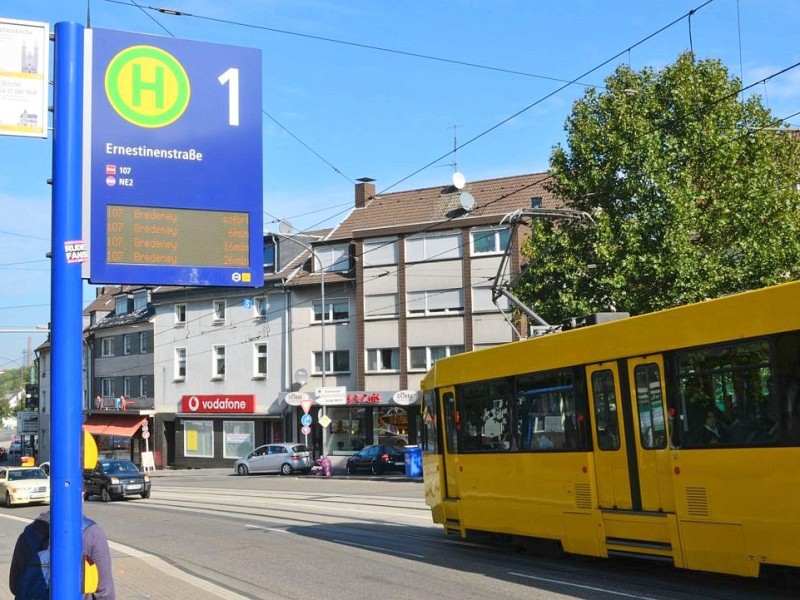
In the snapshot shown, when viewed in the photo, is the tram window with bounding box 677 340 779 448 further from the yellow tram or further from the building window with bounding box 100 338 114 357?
the building window with bounding box 100 338 114 357

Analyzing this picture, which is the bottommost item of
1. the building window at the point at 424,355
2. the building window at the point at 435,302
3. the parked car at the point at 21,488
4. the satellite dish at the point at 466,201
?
the parked car at the point at 21,488

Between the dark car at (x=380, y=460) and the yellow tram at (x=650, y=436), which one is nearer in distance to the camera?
the yellow tram at (x=650, y=436)

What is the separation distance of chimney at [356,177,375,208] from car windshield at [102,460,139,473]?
78.3 feet

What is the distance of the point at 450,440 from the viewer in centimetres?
1520

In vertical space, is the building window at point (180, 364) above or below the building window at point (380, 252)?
below

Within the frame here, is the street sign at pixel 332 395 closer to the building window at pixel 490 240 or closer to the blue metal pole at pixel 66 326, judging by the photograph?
the building window at pixel 490 240

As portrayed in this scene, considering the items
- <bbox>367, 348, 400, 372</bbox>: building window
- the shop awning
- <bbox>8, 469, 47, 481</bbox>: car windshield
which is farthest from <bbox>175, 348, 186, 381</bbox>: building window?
<bbox>8, 469, 47, 481</bbox>: car windshield

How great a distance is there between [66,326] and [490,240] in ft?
124

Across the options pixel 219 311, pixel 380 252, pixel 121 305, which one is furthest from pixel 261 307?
pixel 121 305

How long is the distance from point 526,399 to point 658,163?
15041 mm

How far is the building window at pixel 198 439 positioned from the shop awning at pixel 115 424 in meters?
3.90

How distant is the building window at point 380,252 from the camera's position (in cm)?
4612

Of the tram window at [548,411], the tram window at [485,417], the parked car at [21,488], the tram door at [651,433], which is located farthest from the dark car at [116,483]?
the tram door at [651,433]

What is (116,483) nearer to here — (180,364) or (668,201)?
(668,201)
